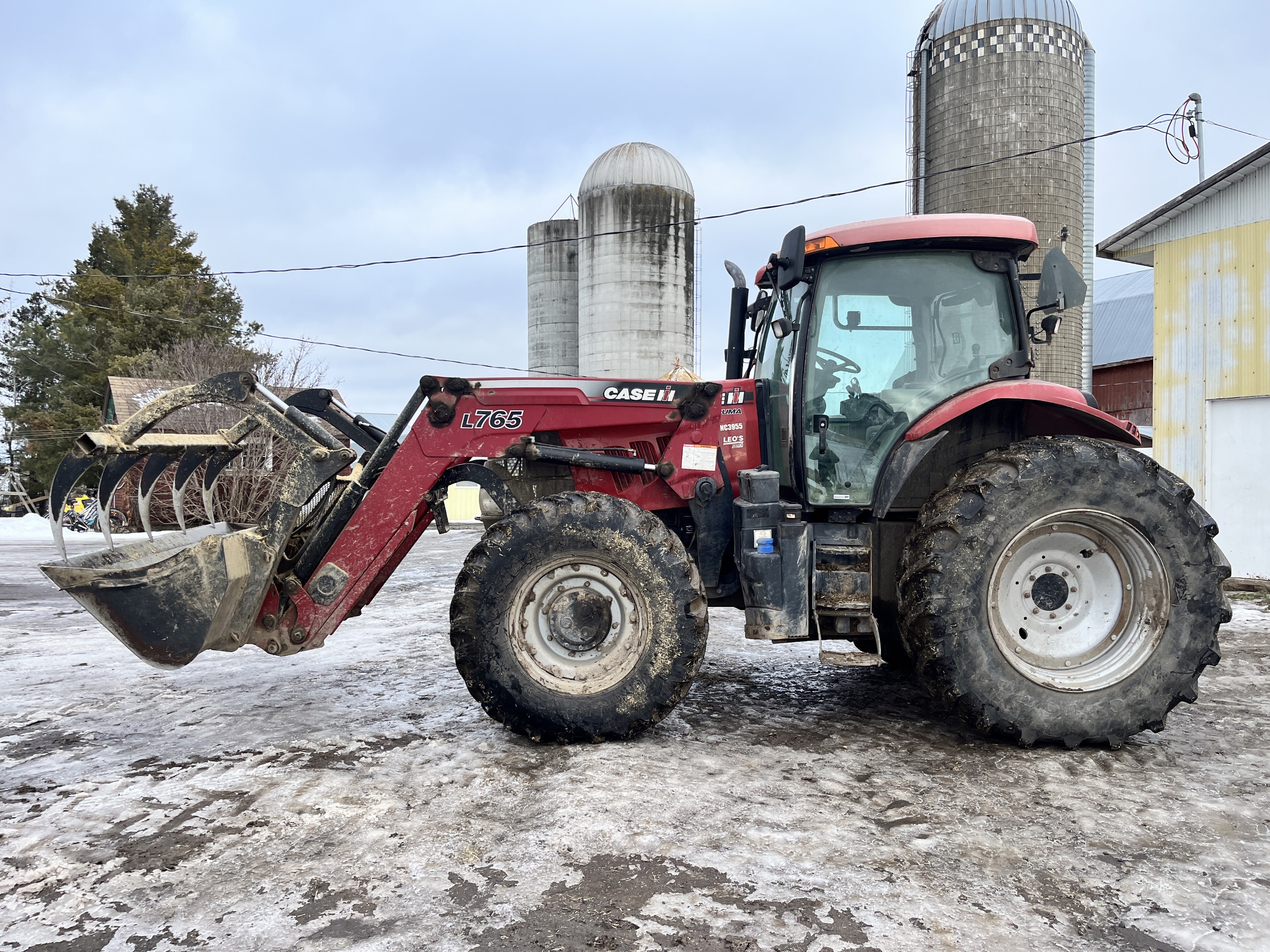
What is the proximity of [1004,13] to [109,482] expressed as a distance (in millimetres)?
15269

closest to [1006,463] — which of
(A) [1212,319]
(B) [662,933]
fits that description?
(B) [662,933]

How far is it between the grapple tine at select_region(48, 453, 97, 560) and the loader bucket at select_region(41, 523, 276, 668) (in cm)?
17

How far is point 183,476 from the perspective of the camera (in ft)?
15.5

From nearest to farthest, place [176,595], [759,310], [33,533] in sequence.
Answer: [176,595], [759,310], [33,533]

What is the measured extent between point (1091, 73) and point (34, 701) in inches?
662

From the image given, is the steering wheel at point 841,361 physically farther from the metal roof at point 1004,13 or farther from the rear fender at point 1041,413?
the metal roof at point 1004,13

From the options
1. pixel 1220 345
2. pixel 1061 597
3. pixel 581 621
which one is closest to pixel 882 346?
pixel 1061 597

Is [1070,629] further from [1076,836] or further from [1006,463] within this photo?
[1076,836]

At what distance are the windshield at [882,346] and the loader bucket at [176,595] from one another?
262 cm

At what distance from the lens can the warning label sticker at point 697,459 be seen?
419 centimetres

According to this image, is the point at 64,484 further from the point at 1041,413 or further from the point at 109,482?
the point at 1041,413

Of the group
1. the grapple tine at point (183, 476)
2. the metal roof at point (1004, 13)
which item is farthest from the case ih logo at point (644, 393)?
the metal roof at point (1004, 13)

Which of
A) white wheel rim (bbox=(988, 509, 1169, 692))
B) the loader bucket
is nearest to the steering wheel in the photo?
white wheel rim (bbox=(988, 509, 1169, 692))

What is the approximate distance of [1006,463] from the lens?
3715mm
